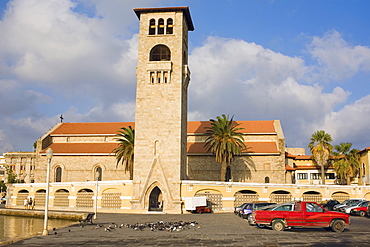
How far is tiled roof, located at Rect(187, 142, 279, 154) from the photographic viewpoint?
53053mm

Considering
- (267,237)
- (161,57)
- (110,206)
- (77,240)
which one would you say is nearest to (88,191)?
(110,206)

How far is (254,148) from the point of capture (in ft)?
178

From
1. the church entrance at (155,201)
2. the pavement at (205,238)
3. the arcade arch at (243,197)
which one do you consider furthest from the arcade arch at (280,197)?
the pavement at (205,238)

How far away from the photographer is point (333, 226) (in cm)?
2033

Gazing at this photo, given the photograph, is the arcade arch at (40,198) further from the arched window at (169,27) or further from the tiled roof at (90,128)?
the arched window at (169,27)

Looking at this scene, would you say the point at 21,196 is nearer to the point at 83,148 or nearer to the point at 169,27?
the point at 83,148

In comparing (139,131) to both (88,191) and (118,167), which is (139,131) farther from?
(118,167)

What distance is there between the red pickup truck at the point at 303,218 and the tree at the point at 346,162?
3489cm

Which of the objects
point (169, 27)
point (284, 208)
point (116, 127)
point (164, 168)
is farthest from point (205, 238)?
point (116, 127)

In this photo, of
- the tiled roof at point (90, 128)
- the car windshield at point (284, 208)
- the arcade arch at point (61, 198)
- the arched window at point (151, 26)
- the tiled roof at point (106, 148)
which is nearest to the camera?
the car windshield at point (284, 208)

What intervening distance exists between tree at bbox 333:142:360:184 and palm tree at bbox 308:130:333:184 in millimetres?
1371

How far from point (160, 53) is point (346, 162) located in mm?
30848

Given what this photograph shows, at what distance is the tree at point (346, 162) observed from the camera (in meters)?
52.7

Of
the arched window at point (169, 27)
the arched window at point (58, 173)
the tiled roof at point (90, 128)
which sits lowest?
the arched window at point (58, 173)
